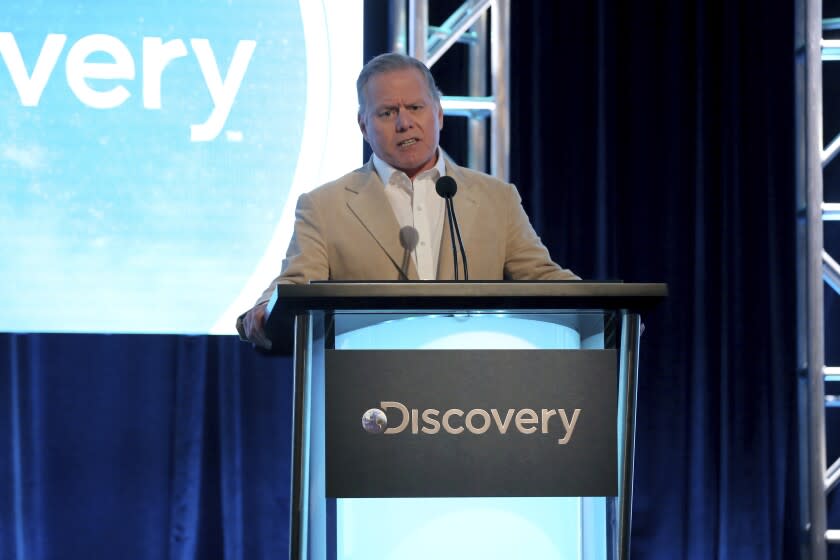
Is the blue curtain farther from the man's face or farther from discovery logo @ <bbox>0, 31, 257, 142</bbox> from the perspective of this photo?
the man's face

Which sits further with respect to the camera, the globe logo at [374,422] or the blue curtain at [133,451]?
the blue curtain at [133,451]

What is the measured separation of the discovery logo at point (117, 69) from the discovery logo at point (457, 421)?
6.35 feet

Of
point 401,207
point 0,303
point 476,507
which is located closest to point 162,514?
point 0,303

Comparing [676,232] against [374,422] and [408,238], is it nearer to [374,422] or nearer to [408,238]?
[408,238]

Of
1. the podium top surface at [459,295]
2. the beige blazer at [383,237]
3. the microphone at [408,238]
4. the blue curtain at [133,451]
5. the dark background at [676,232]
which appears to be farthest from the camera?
the dark background at [676,232]

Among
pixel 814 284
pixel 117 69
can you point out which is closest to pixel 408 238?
pixel 117 69

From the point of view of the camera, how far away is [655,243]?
343 cm

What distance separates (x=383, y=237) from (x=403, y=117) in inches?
10.1

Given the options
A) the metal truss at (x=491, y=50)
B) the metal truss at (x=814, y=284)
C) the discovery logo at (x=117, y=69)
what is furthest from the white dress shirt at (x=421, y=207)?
the metal truss at (x=814, y=284)

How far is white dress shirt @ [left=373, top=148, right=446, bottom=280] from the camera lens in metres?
1.94

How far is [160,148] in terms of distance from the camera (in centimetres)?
295

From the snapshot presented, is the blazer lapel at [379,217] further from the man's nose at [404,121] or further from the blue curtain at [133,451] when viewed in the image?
the blue curtain at [133,451]

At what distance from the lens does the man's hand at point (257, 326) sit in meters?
1.41

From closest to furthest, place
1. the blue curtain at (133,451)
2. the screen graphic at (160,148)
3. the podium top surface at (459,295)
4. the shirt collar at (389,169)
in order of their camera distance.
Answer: the podium top surface at (459,295) < the shirt collar at (389,169) < the screen graphic at (160,148) < the blue curtain at (133,451)
